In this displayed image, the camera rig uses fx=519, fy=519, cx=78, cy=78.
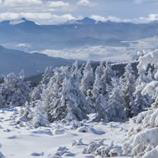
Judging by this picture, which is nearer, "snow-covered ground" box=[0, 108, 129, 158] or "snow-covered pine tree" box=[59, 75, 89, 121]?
"snow-covered ground" box=[0, 108, 129, 158]

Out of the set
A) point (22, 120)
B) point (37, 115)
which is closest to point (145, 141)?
point (37, 115)

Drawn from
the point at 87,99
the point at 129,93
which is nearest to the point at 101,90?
the point at 129,93

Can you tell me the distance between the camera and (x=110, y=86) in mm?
72688

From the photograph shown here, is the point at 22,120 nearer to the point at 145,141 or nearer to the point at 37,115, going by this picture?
the point at 37,115

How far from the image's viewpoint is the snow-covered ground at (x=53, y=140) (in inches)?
1150

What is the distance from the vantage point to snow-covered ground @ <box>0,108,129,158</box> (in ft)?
95.8

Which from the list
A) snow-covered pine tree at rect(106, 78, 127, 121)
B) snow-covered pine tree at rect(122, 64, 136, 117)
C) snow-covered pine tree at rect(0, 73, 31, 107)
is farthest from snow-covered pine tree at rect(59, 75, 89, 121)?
snow-covered pine tree at rect(0, 73, 31, 107)

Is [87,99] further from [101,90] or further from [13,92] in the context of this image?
[13,92]

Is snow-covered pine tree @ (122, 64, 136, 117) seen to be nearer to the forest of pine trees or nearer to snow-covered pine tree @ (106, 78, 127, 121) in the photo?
the forest of pine trees

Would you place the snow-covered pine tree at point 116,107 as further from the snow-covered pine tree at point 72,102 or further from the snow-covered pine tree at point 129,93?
the snow-covered pine tree at point 72,102

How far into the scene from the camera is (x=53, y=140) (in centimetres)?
3356

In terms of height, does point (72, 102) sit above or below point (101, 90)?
above

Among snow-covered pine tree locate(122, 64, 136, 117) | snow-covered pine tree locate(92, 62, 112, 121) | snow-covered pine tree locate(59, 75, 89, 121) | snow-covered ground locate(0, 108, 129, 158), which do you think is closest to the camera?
snow-covered ground locate(0, 108, 129, 158)

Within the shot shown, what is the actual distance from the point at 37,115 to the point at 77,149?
14106 mm
